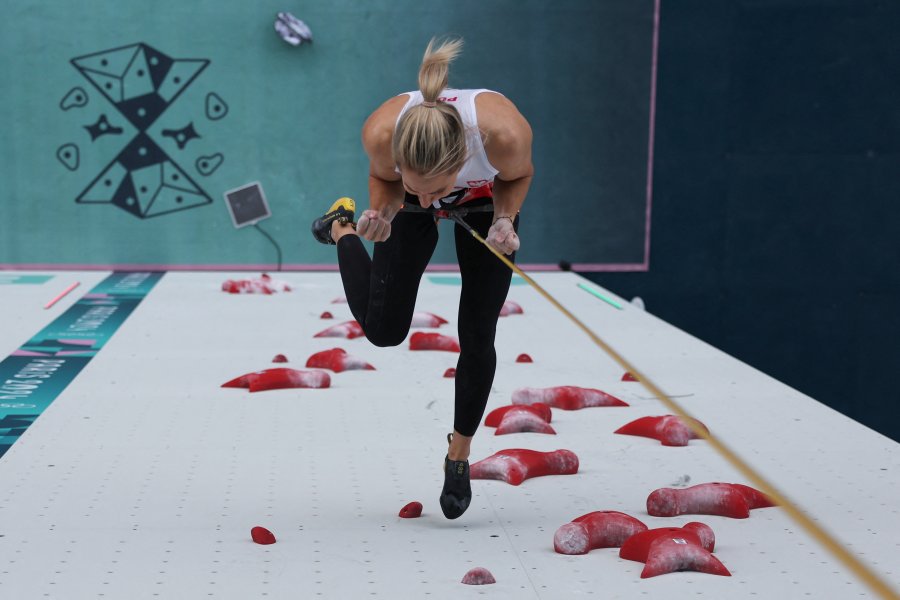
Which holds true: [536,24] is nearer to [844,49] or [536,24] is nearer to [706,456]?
[844,49]

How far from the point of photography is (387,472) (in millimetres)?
3018

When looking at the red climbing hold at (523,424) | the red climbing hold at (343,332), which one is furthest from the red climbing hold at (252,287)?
the red climbing hold at (523,424)

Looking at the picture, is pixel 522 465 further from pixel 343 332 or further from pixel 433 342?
pixel 343 332

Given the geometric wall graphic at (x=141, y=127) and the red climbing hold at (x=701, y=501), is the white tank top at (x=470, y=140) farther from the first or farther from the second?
the geometric wall graphic at (x=141, y=127)

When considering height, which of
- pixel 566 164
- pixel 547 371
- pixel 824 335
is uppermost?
pixel 566 164

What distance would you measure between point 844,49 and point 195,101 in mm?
4126

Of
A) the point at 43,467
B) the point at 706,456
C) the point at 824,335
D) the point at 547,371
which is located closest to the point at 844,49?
the point at 824,335

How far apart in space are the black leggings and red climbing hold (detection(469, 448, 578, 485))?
0.33 m

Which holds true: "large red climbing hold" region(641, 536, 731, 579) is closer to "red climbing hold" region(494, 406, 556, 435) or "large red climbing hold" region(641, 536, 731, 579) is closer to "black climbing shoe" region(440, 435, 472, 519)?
"black climbing shoe" region(440, 435, 472, 519)

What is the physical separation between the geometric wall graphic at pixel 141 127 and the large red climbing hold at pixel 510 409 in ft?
13.1

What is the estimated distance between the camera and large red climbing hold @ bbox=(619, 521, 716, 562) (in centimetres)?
236

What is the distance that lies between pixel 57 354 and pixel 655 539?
290 cm

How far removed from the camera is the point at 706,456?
3184 mm

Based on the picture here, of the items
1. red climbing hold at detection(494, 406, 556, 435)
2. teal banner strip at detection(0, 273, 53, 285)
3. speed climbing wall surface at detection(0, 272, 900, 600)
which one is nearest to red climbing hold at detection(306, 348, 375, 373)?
speed climbing wall surface at detection(0, 272, 900, 600)
